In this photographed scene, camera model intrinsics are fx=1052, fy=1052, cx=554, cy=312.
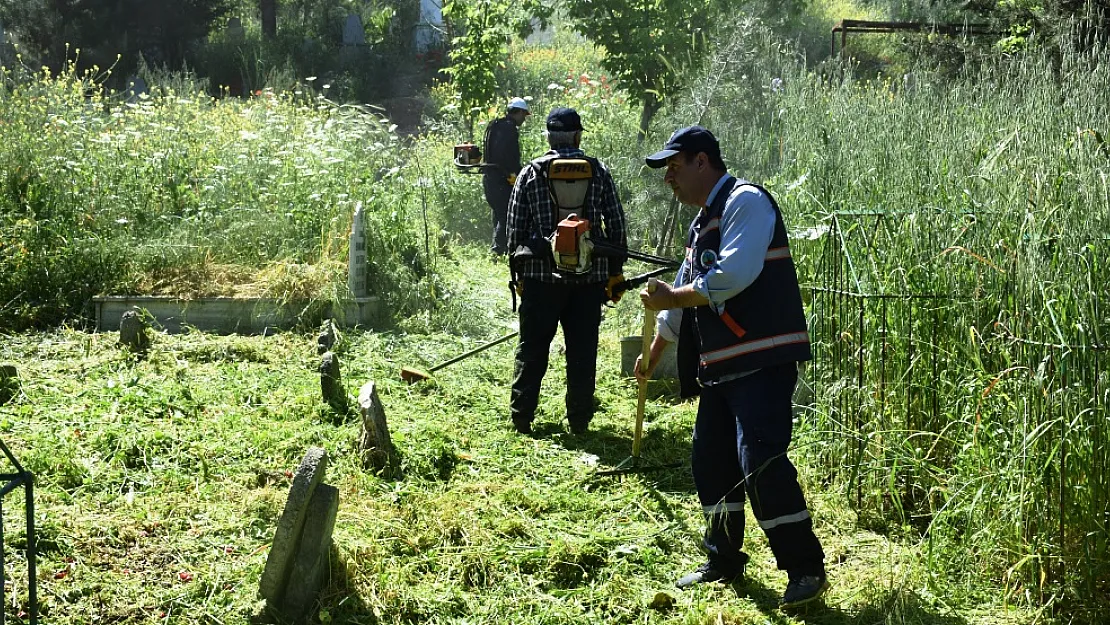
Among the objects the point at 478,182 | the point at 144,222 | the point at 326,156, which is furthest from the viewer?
the point at 478,182

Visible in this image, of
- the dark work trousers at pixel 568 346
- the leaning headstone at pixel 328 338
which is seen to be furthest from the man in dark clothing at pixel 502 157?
the dark work trousers at pixel 568 346

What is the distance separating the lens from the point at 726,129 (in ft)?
29.2

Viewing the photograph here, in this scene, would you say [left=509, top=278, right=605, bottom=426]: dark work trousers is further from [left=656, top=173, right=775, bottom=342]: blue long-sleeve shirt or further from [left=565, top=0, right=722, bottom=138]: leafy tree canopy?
[left=565, top=0, right=722, bottom=138]: leafy tree canopy

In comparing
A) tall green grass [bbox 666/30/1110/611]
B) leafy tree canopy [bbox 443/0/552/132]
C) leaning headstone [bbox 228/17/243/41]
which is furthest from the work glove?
leaning headstone [bbox 228/17/243/41]

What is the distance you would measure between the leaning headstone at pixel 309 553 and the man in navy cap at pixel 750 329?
5.01 feet

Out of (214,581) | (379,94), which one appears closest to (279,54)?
(379,94)

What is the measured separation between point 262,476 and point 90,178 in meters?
5.53

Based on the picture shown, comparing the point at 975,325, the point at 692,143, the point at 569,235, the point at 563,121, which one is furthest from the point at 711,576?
the point at 563,121

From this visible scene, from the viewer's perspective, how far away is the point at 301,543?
415 centimetres

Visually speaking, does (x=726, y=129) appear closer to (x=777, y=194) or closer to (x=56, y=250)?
(x=777, y=194)

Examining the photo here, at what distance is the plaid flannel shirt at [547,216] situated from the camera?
21.1ft

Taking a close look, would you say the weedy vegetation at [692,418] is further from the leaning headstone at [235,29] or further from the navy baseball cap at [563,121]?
the leaning headstone at [235,29]

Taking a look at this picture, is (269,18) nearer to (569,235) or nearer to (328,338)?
(328,338)

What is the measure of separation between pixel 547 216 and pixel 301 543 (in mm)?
2888
